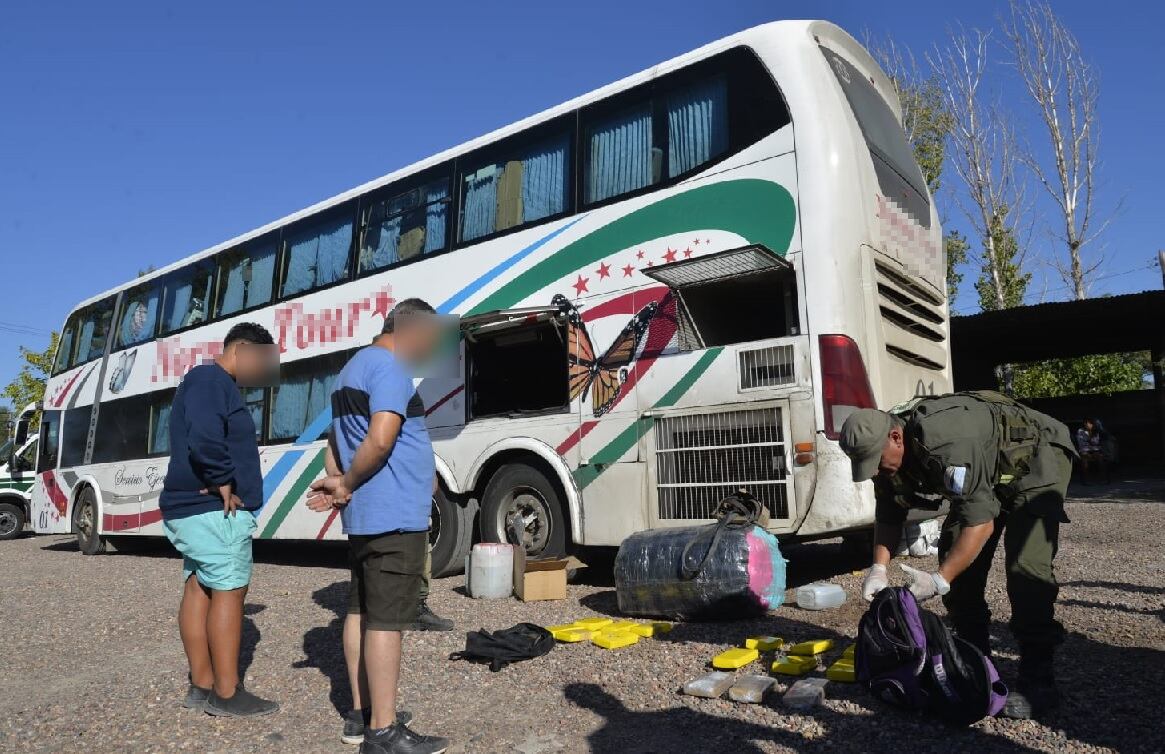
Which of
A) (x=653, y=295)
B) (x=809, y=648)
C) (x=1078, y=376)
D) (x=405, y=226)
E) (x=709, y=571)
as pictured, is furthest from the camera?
(x=1078, y=376)

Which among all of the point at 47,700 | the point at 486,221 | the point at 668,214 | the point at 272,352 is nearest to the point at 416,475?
the point at 272,352

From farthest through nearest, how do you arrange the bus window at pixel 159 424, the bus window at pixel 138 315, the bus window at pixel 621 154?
the bus window at pixel 138 315
the bus window at pixel 159 424
the bus window at pixel 621 154

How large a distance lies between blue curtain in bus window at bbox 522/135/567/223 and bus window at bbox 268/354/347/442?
284 centimetres

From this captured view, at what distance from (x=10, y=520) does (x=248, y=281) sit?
13.1m

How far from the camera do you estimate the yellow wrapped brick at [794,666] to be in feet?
13.0

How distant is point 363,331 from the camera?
875 cm

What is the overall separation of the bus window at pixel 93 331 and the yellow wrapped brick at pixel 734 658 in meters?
12.3

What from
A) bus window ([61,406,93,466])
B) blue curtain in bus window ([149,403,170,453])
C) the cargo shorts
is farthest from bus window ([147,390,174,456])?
the cargo shorts

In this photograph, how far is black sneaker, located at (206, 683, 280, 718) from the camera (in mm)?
3746

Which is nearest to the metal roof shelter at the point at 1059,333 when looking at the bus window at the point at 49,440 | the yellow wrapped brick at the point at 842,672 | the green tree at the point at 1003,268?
the green tree at the point at 1003,268

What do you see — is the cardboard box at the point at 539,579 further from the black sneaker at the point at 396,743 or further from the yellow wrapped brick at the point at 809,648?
the black sneaker at the point at 396,743

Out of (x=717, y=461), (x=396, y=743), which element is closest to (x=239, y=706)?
(x=396, y=743)

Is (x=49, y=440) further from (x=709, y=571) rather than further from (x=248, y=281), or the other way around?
(x=709, y=571)

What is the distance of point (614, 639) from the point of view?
4.84 metres
